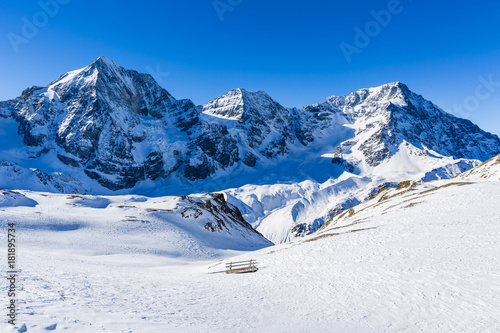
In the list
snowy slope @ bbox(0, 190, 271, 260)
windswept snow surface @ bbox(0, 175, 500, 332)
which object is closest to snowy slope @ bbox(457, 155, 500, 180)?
windswept snow surface @ bbox(0, 175, 500, 332)

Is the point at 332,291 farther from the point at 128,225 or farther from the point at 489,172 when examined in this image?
the point at 489,172

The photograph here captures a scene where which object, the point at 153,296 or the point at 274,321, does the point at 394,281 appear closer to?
the point at 274,321

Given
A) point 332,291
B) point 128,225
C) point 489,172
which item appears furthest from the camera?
point 489,172

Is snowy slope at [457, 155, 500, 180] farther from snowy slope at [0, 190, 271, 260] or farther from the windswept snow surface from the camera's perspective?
snowy slope at [0, 190, 271, 260]

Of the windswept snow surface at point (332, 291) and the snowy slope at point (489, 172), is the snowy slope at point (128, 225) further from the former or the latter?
the snowy slope at point (489, 172)

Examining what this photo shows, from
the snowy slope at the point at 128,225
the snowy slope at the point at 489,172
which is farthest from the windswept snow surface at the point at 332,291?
the snowy slope at the point at 489,172

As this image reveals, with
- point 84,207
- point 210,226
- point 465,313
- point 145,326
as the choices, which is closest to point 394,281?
point 465,313

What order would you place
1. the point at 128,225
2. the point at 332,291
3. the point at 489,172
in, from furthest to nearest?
1. the point at 489,172
2. the point at 128,225
3. the point at 332,291

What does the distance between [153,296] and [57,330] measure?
7.19 meters

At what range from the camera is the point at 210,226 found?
241 ft

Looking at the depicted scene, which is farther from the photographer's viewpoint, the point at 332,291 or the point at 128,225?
the point at 128,225

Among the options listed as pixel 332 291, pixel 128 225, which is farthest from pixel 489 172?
pixel 128 225

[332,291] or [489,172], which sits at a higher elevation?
[489,172]

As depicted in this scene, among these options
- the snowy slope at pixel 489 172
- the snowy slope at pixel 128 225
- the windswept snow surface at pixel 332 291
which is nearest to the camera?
the windswept snow surface at pixel 332 291
